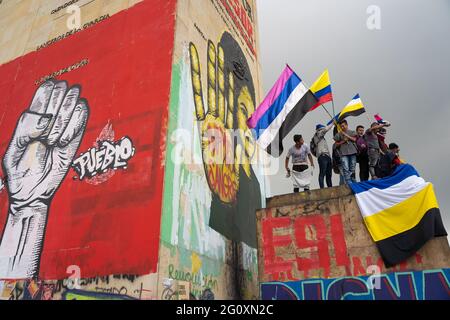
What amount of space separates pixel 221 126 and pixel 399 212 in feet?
19.3

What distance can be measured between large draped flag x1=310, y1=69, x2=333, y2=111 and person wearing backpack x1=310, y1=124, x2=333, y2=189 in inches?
30.9

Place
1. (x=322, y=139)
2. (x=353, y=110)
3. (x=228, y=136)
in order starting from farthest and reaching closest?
(x=228, y=136) → (x=353, y=110) → (x=322, y=139)

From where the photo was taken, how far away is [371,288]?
7734 millimetres

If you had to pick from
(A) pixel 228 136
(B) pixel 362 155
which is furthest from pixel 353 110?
(A) pixel 228 136

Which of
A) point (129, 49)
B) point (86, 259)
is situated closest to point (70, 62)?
point (129, 49)

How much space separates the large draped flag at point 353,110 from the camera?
10586 mm

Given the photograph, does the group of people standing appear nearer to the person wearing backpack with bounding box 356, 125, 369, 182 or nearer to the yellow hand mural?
the person wearing backpack with bounding box 356, 125, 369, 182

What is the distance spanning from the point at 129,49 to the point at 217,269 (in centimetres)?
655

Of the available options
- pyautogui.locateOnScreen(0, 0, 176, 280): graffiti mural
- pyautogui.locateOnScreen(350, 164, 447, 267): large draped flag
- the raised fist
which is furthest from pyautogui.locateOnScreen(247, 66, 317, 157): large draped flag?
the raised fist

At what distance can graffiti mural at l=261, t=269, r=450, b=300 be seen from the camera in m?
7.29

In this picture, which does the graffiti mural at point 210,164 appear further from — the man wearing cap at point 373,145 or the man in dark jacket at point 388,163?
the man in dark jacket at point 388,163

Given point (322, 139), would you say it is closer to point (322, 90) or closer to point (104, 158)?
point (322, 90)

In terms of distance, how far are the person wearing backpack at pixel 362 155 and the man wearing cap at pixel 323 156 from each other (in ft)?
2.52
